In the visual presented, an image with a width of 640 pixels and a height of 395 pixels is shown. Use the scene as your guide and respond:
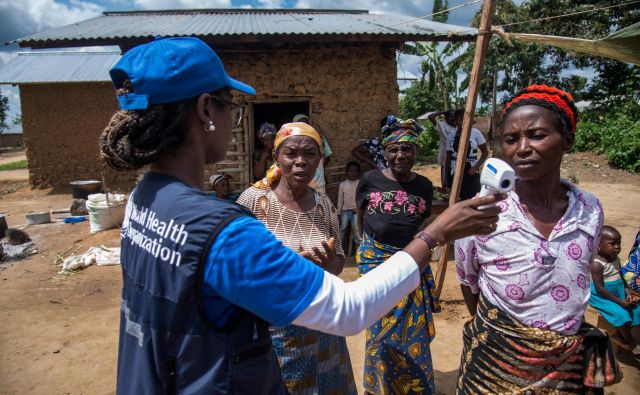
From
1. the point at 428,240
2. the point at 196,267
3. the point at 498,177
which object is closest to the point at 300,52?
the point at 498,177

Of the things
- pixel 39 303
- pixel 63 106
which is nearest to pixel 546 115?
pixel 39 303

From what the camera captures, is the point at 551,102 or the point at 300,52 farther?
the point at 300,52

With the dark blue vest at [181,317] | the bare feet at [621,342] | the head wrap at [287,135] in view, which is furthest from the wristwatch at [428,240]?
the bare feet at [621,342]

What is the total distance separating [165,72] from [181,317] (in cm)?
61

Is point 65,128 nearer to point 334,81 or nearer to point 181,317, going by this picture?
point 334,81

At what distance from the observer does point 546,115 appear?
1.71 meters

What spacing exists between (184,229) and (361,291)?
46 centimetres

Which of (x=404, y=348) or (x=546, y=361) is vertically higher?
(x=546, y=361)

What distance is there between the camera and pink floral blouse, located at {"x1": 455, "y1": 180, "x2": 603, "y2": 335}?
5.47 ft

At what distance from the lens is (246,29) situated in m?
6.04

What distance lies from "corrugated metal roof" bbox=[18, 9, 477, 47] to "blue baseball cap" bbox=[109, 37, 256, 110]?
4.78m

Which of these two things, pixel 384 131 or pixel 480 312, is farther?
pixel 384 131

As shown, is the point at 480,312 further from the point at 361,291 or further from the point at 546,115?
the point at 361,291

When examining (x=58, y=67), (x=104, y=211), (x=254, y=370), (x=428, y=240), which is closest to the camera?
(x=254, y=370)
